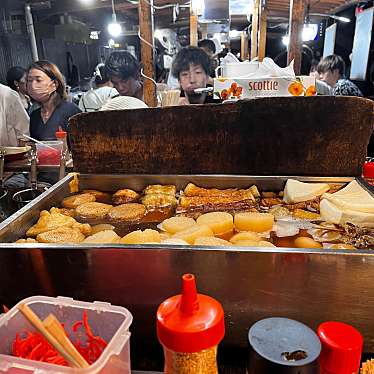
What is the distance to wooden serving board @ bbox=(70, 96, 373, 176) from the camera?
2.02m

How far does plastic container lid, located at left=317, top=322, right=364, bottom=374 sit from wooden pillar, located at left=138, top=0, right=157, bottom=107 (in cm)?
272

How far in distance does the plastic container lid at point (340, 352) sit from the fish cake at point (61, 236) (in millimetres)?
1108

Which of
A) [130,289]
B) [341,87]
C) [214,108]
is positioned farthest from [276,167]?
[341,87]

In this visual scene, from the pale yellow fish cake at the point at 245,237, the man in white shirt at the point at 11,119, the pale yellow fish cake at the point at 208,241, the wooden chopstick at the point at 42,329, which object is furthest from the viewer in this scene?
the man in white shirt at the point at 11,119

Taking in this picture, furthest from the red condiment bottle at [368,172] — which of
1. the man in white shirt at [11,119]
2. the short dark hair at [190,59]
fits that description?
the man in white shirt at [11,119]

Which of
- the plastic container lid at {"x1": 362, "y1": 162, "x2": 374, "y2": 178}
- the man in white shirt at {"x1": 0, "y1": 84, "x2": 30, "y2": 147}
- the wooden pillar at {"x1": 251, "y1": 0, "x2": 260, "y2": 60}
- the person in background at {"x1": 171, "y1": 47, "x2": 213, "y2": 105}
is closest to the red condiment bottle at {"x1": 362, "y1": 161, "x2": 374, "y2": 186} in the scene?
the plastic container lid at {"x1": 362, "y1": 162, "x2": 374, "y2": 178}

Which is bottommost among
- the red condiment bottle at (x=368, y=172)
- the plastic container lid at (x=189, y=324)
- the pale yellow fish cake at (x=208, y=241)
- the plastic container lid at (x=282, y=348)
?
the pale yellow fish cake at (x=208, y=241)

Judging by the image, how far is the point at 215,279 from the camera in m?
1.29

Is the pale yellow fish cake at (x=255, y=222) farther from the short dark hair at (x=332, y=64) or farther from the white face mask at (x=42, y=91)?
the short dark hair at (x=332, y=64)

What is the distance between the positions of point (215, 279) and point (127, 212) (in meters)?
0.78

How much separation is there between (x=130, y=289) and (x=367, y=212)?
3.68ft

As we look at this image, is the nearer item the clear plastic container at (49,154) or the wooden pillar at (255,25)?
the clear plastic container at (49,154)

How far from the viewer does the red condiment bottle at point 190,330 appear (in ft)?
2.55

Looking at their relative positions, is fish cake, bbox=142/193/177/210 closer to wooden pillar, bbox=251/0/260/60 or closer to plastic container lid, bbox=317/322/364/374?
plastic container lid, bbox=317/322/364/374
